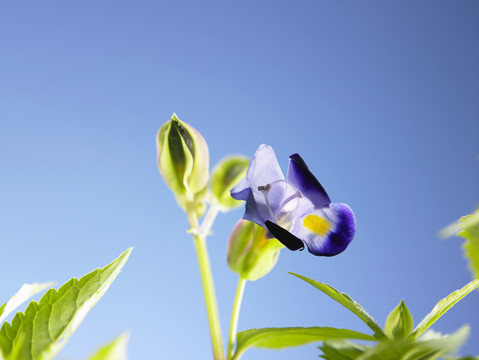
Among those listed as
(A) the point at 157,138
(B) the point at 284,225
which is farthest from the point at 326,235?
(A) the point at 157,138

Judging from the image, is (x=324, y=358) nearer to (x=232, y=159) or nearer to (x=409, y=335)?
(x=409, y=335)

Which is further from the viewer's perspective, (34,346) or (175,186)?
(175,186)

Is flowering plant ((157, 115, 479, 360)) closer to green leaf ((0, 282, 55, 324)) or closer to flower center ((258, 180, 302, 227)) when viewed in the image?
flower center ((258, 180, 302, 227))

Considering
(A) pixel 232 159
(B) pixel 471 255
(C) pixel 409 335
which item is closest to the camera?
(B) pixel 471 255

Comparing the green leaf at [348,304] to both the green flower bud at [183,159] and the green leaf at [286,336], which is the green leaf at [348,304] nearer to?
the green leaf at [286,336]

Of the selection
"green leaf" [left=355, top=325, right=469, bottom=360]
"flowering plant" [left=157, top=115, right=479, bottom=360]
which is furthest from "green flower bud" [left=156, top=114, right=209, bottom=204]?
"green leaf" [left=355, top=325, right=469, bottom=360]

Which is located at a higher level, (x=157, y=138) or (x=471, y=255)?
(x=157, y=138)

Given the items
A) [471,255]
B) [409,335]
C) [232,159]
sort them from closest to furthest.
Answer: [471,255] → [409,335] → [232,159]
